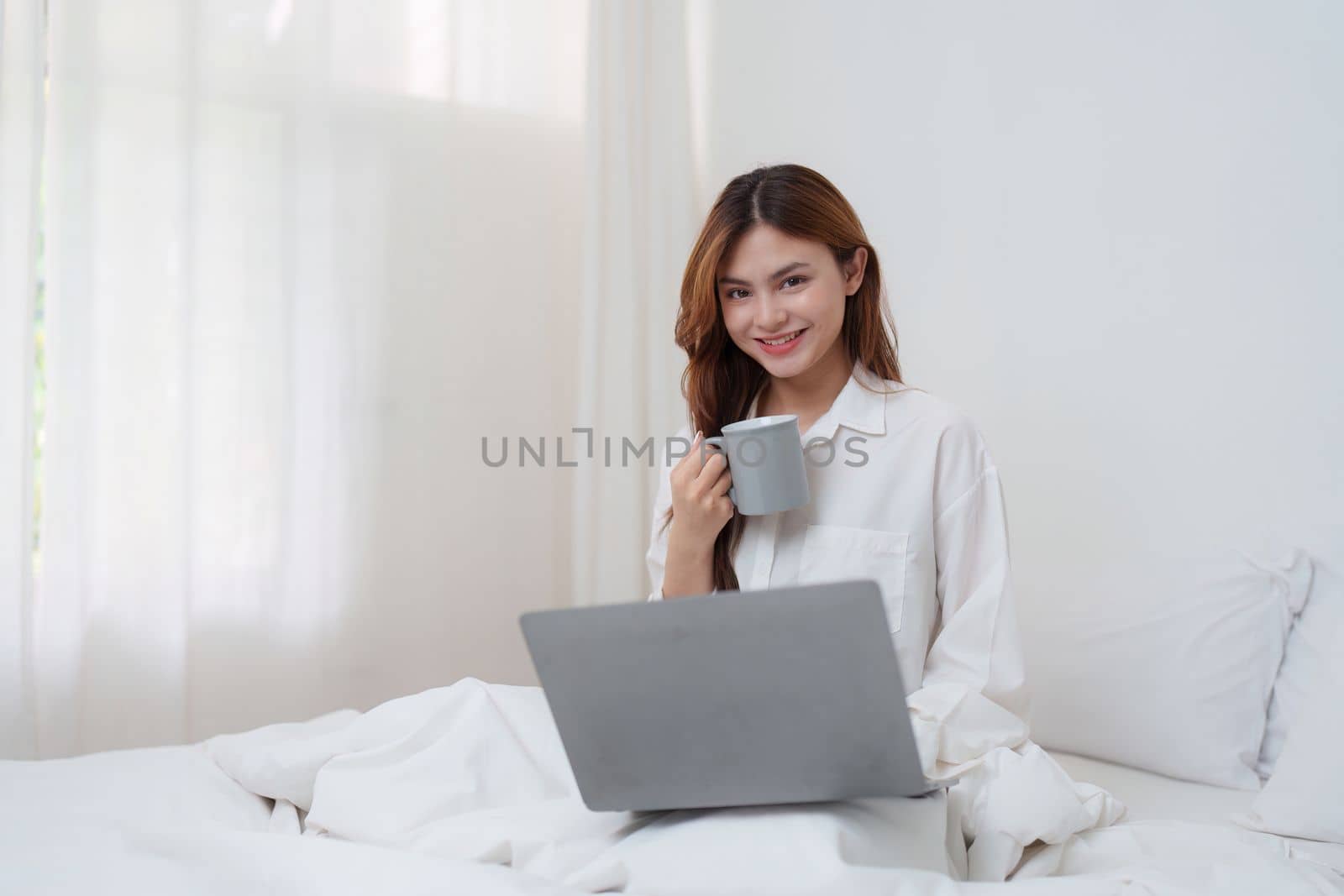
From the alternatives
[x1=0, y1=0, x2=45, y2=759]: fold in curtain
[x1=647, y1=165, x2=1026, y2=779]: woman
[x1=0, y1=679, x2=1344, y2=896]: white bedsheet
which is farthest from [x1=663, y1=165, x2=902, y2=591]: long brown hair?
[x1=0, y1=0, x2=45, y2=759]: fold in curtain

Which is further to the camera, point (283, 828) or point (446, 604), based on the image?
point (446, 604)

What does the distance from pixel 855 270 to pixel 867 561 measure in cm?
39

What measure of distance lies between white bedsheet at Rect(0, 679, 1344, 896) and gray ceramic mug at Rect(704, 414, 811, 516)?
0.34m

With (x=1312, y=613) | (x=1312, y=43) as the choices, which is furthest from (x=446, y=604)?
(x=1312, y=43)

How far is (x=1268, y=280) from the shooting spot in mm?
1551

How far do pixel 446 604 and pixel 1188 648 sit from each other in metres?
1.58

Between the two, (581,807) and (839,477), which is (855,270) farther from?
(581,807)

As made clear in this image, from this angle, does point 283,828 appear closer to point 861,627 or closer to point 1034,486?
point 861,627

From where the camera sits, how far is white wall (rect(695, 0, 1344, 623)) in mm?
1520

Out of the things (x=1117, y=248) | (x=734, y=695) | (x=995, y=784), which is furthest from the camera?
(x=1117, y=248)

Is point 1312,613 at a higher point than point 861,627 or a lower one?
lower

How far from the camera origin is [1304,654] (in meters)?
1.42

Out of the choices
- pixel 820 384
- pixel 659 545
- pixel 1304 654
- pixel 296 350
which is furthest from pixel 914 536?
pixel 296 350

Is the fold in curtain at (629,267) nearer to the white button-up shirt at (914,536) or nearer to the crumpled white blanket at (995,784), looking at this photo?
the white button-up shirt at (914,536)
